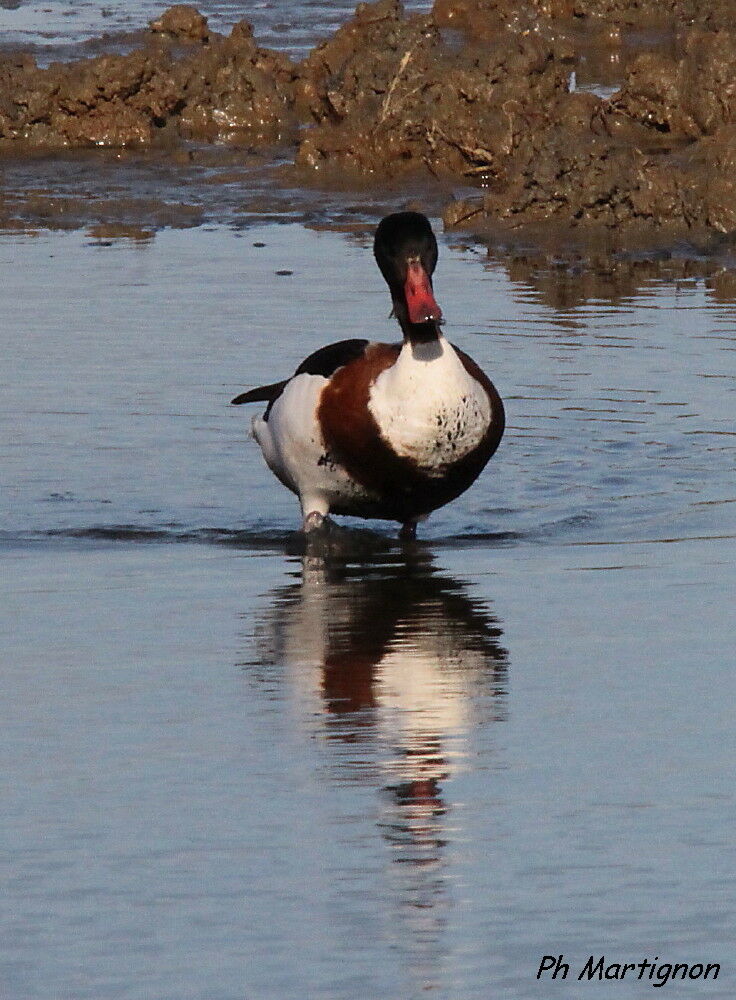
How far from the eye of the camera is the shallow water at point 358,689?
175 inches

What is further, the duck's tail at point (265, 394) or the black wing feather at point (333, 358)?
the duck's tail at point (265, 394)

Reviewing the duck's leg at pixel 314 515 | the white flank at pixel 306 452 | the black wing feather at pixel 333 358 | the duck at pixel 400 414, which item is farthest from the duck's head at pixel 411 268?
the duck's leg at pixel 314 515

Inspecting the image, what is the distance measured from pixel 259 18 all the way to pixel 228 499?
18639mm

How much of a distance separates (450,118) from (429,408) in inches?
373

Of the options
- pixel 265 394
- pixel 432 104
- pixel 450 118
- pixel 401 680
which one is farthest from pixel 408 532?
pixel 432 104

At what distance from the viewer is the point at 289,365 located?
1086 centimetres

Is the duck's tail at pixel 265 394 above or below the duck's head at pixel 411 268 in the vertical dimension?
below

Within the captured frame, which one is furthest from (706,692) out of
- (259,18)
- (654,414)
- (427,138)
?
(259,18)

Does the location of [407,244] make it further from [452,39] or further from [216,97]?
[452,39]

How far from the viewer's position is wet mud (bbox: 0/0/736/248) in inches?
590

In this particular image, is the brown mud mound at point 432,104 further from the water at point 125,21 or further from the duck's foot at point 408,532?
the duck's foot at point 408,532

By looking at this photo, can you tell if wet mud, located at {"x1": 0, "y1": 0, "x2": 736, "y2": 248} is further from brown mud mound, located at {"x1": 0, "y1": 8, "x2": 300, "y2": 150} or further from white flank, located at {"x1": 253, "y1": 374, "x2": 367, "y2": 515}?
white flank, located at {"x1": 253, "y1": 374, "x2": 367, "y2": 515}

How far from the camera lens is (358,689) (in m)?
6.15

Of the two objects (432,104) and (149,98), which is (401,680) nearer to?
(432,104)
